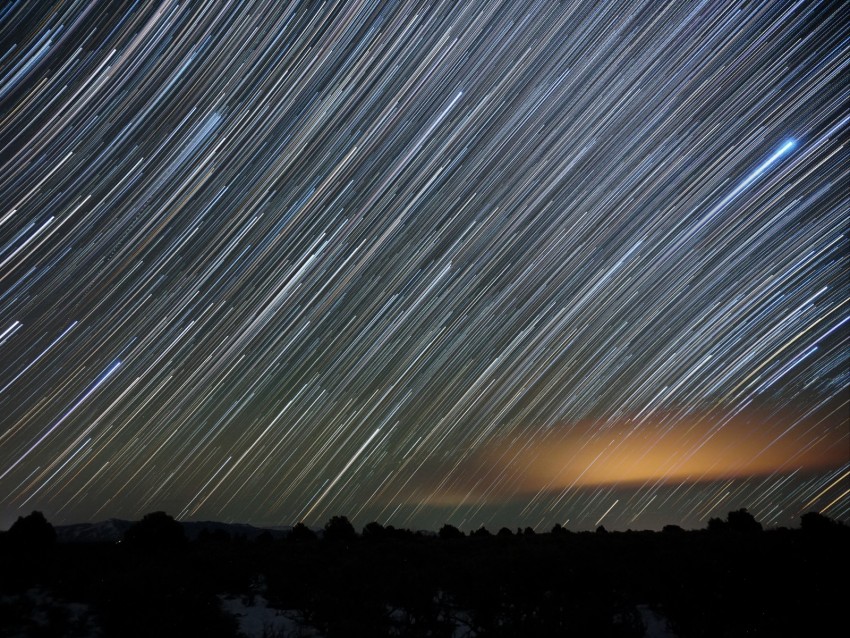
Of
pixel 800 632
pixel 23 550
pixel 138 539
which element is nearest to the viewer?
pixel 800 632

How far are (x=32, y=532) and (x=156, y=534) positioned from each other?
382cm

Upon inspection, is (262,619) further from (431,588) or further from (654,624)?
(654,624)

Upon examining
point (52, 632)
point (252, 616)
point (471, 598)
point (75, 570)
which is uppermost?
point (471, 598)

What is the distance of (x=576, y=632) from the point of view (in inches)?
401

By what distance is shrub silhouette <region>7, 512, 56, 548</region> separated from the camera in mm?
16941

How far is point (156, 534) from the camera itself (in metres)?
19.7

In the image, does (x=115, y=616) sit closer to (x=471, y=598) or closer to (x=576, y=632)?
(x=471, y=598)

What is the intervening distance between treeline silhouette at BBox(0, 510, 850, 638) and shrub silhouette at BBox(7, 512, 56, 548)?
0.05 m

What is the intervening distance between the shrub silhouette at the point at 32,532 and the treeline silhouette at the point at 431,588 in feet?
0.16

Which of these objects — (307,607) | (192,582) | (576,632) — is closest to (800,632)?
(576,632)

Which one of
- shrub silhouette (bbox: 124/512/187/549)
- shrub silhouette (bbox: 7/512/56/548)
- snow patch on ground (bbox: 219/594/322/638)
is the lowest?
shrub silhouette (bbox: 7/512/56/548)

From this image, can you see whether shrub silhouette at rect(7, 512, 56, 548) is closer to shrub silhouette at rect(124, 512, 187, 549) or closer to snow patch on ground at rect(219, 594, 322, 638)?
shrub silhouette at rect(124, 512, 187, 549)

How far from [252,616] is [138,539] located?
10044 millimetres

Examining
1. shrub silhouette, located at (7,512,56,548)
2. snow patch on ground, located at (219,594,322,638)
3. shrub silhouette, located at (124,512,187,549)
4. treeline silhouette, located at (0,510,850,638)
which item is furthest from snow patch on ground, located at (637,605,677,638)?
shrub silhouette, located at (7,512,56,548)
